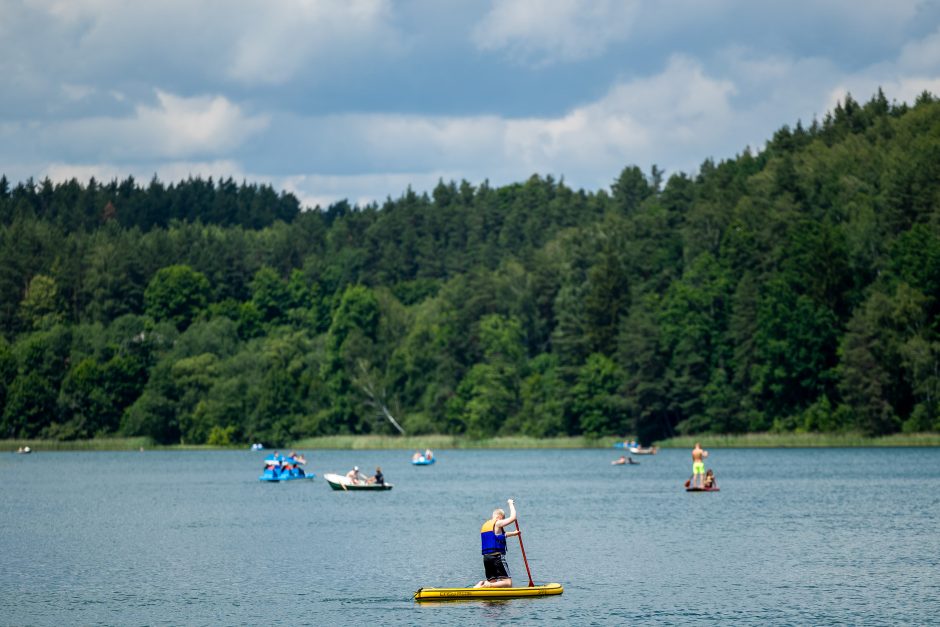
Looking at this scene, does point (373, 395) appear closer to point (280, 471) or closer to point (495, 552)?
point (280, 471)

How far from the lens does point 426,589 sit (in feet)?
131

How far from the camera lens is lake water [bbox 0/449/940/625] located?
128 ft

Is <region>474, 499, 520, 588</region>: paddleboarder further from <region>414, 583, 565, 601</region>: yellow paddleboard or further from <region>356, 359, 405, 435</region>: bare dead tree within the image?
<region>356, 359, 405, 435</region>: bare dead tree

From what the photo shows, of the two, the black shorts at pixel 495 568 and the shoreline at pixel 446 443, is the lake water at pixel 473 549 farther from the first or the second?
the shoreline at pixel 446 443

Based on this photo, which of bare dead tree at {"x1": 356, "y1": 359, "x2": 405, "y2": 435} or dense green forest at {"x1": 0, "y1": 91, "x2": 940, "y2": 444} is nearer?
dense green forest at {"x1": 0, "y1": 91, "x2": 940, "y2": 444}

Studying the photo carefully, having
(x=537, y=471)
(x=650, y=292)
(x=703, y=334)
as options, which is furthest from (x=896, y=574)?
(x=650, y=292)

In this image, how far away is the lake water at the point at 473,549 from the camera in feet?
128

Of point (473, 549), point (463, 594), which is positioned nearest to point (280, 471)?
point (473, 549)

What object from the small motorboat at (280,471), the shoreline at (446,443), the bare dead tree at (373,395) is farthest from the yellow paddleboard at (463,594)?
Result: the bare dead tree at (373,395)

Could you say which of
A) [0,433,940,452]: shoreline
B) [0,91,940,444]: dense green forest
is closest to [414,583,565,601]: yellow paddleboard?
[0,91,940,444]: dense green forest

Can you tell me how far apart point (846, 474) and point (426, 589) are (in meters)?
60.3

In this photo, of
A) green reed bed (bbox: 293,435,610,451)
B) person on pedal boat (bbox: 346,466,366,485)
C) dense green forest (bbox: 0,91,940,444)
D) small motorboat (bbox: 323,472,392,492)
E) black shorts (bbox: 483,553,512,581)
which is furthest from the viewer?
green reed bed (bbox: 293,435,610,451)

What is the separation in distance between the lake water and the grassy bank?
82.9 ft

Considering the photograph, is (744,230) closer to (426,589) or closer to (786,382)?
(786,382)
